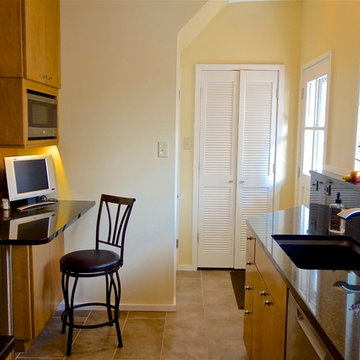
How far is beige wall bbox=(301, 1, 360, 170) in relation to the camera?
2.85m

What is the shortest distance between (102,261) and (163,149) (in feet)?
3.26

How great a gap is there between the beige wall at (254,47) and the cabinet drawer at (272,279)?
2.17 meters

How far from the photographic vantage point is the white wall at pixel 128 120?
10.6ft

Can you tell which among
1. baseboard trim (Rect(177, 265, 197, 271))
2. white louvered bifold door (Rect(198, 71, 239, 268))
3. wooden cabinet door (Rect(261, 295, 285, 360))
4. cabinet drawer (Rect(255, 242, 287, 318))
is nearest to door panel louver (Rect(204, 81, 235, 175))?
white louvered bifold door (Rect(198, 71, 239, 268))

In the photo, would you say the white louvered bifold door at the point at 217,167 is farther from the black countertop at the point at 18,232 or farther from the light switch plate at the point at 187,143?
the black countertop at the point at 18,232

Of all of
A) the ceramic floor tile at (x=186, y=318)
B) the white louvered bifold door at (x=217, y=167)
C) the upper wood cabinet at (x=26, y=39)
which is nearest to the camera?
the upper wood cabinet at (x=26, y=39)

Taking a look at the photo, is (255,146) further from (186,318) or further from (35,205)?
(35,205)

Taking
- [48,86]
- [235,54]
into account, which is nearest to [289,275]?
[48,86]

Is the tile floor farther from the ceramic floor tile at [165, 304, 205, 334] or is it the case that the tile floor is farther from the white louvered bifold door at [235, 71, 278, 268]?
the white louvered bifold door at [235, 71, 278, 268]

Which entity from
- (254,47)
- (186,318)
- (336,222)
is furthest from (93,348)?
(254,47)

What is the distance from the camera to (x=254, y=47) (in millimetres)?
4184

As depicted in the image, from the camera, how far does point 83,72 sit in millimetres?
3275

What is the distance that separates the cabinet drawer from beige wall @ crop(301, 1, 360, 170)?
1.07 metres

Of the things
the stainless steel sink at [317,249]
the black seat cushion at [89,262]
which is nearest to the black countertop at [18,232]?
the black seat cushion at [89,262]
